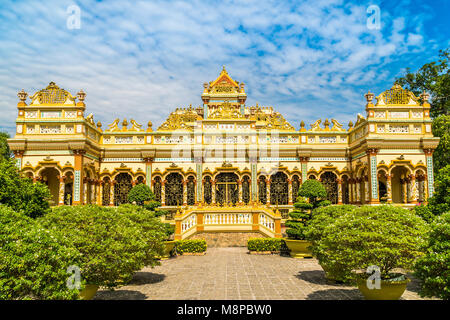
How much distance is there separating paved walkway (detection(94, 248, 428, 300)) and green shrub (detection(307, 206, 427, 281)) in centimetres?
137

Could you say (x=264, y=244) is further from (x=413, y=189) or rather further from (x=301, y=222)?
(x=413, y=189)

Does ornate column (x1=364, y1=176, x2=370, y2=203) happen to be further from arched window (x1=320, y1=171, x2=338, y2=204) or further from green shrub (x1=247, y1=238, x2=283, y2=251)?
green shrub (x1=247, y1=238, x2=283, y2=251)

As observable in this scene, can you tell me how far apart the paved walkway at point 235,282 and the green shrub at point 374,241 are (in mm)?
1373

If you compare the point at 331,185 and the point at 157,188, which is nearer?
the point at 157,188

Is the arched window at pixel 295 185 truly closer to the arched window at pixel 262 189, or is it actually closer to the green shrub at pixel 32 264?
the arched window at pixel 262 189

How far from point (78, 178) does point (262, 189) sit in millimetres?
11509

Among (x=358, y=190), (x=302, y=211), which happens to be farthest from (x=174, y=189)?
(x=358, y=190)

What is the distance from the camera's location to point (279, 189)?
23.0 m

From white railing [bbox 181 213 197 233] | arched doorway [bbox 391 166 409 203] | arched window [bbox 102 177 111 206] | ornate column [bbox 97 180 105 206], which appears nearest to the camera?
white railing [bbox 181 213 197 233]

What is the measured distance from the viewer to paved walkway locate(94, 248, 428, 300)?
8.59 metres

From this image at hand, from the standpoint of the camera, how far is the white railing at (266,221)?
1720cm

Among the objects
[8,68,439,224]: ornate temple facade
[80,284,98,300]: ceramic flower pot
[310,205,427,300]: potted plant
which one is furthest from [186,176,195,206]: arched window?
[310,205,427,300]: potted plant

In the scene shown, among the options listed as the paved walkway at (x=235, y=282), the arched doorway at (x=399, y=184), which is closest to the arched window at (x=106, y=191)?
the paved walkway at (x=235, y=282)
